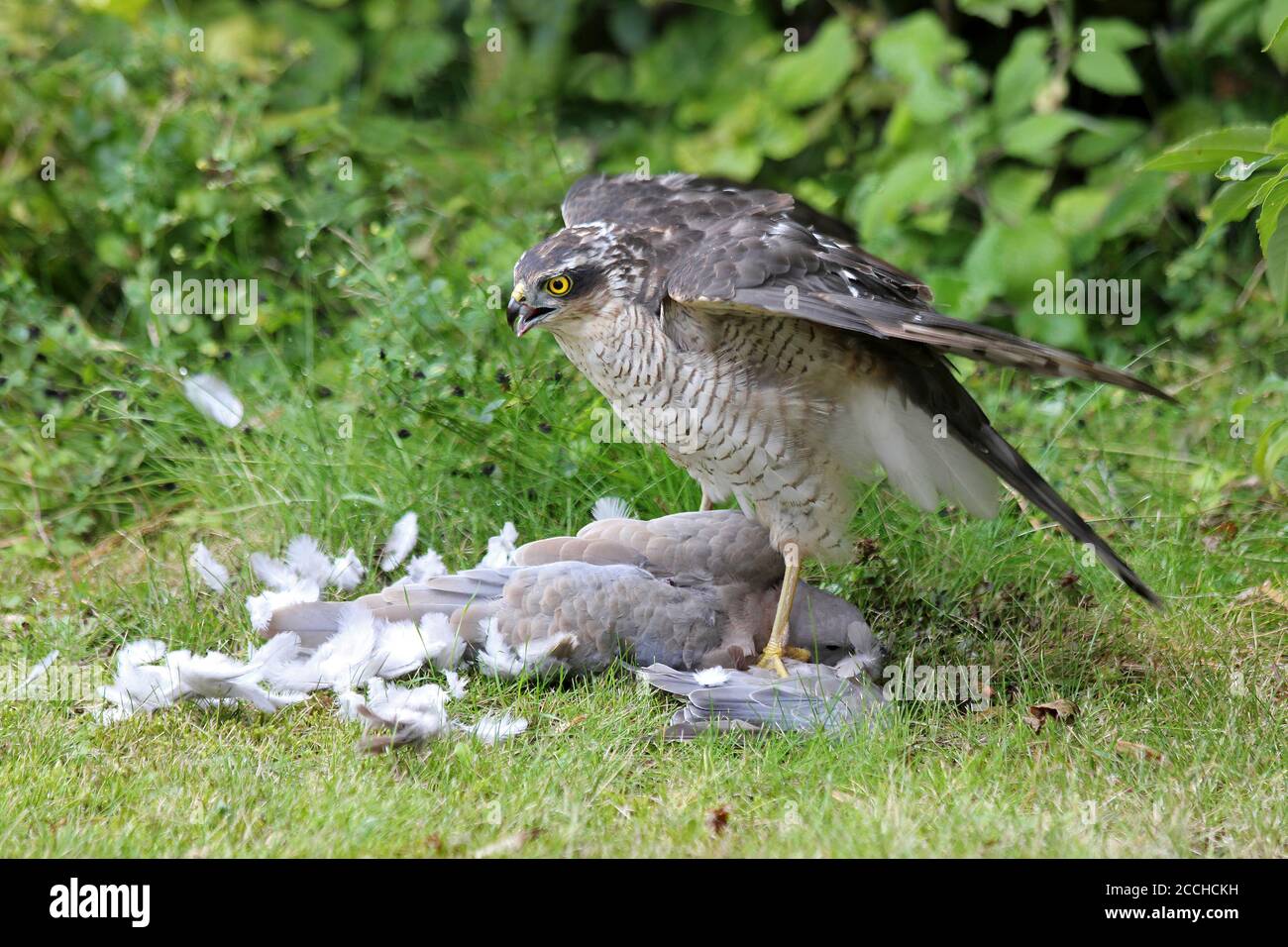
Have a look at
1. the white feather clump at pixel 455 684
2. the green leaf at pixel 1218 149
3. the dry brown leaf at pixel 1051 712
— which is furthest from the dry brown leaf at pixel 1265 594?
the white feather clump at pixel 455 684

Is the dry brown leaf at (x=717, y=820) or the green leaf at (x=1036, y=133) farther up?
the green leaf at (x=1036, y=133)

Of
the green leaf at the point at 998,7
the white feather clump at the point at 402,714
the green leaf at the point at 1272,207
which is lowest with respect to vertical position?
the white feather clump at the point at 402,714

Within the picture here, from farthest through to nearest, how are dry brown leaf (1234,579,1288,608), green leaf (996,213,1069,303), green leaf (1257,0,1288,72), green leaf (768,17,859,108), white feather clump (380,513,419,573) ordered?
green leaf (768,17,859,108)
green leaf (996,213,1069,303)
green leaf (1257,0,1288,72)
white feather clump (380,513,419,573)
dry brown leaf (1234,579,1288,608)

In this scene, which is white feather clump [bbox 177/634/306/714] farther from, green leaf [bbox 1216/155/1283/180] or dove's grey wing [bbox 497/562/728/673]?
green leaf [bbox 1216/155/1283/180]

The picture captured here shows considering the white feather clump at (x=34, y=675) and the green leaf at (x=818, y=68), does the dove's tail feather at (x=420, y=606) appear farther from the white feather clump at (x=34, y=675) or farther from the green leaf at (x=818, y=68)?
the green leaf at (x=818, y=68)

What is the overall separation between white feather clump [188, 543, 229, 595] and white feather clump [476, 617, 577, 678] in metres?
0.91

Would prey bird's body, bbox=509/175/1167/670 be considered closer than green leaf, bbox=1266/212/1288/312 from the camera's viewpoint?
No

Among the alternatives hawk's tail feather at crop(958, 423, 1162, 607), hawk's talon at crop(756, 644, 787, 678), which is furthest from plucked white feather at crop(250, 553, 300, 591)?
hawk's tail feather at crop(958, 423, 1162, 607)

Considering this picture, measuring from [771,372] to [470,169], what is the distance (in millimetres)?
2875

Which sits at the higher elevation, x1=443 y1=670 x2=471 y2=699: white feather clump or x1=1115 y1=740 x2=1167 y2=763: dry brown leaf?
x1=443 y1=670 x2=471 y2=699: white feather clump

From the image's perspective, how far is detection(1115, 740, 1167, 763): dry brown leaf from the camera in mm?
3408

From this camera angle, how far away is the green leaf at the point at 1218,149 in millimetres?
3303

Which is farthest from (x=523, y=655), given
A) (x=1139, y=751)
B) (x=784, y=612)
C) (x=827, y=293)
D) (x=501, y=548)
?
(x=1139, y=751)

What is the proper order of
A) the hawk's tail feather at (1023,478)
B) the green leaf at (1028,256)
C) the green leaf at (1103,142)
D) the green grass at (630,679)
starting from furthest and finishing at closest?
the green leaf at (1103,142)
the green leaf at (1028,256)
the hawk's tail feather at (1023,478)
the green grass at (630,679)
